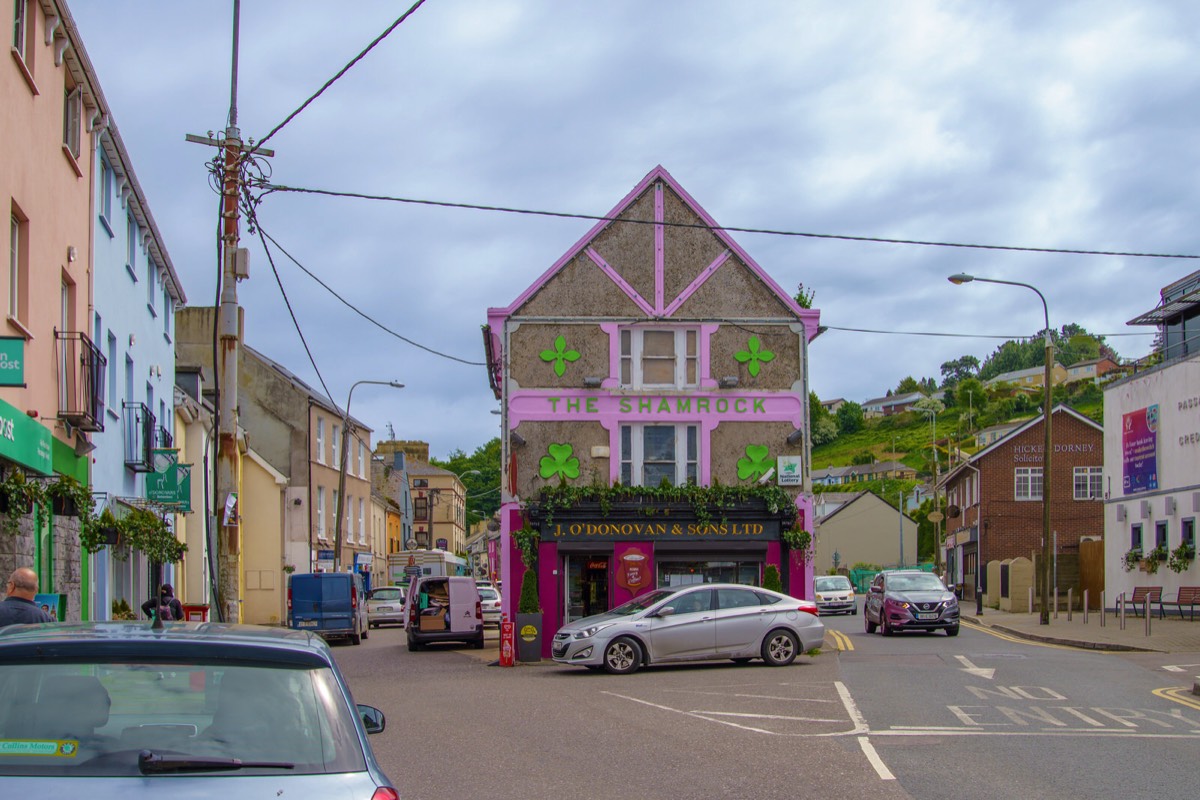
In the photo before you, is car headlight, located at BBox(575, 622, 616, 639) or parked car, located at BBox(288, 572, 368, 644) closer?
car headlight, located at BBox(575, 622, 616, 639)

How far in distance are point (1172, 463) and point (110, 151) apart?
28027mm

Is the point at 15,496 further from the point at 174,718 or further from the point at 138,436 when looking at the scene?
the point at 138,436

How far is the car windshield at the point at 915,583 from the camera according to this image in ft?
101

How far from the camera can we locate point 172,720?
5.01m

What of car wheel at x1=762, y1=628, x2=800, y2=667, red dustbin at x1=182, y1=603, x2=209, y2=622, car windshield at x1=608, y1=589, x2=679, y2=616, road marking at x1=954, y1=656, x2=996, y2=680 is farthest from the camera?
car windshield at x1=608, y1=589, x2=679, y2=616

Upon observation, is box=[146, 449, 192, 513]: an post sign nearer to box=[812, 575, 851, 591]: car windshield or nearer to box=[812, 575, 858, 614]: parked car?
box=[812, 575, 858, 614]: parked car

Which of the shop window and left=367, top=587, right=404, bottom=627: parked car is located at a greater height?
the shop window

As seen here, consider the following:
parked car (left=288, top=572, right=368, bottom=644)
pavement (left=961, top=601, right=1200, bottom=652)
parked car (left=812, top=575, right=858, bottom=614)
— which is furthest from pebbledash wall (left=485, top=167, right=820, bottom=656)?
parked car (left=812, top=575, right=858, bottom=614)

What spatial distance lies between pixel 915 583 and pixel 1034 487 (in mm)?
28007

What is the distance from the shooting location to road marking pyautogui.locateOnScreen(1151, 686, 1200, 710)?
52.0ft

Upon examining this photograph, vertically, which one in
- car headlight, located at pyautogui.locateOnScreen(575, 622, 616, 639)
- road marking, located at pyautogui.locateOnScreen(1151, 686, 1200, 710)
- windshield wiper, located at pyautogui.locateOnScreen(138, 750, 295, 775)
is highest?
windshield wiper, located at pyautogui.locateOnScreen(138, 750, 295, 775)

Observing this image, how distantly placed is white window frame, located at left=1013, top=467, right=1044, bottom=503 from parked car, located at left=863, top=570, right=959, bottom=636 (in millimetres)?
26801

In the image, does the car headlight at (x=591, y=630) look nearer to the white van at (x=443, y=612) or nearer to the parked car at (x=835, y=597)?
the white van at (x=443, y=612)

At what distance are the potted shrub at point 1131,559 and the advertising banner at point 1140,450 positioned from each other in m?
1.73
